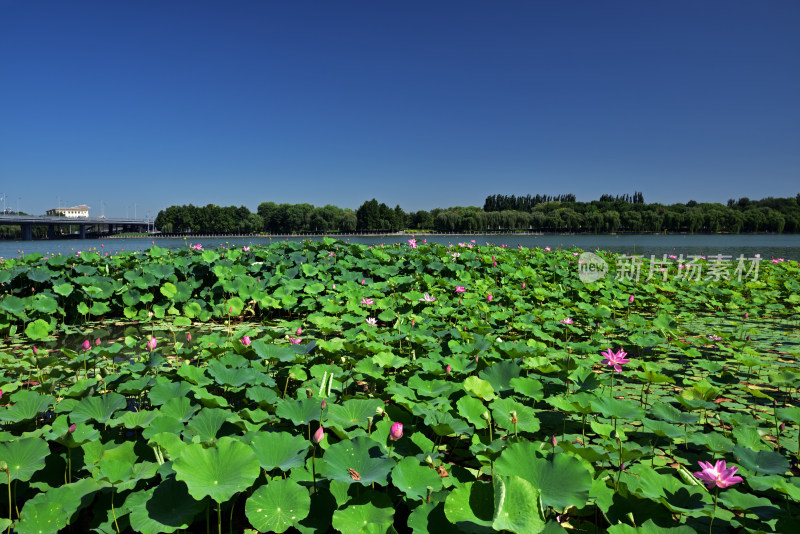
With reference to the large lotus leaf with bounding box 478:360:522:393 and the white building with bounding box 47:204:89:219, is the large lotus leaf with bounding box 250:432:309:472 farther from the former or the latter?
the white building with bounding box 47:204:89:219

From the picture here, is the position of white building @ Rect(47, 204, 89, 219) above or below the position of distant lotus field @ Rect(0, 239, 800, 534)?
above

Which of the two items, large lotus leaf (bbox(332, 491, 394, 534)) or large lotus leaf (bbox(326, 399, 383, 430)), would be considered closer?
large lotus leaf (bbox(332, 491, 394, 534))

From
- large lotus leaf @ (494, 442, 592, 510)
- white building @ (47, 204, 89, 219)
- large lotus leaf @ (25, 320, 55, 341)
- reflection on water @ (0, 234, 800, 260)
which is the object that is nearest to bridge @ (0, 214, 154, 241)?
reflection on water @ (0, 234, 800, 260)

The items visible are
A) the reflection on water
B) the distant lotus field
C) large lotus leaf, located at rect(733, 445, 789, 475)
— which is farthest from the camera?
the reflection on water

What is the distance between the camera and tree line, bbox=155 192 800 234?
214 feet

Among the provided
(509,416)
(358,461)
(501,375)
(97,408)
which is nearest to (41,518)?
(97,408)

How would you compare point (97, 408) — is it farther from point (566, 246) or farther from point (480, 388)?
point (566, 246)

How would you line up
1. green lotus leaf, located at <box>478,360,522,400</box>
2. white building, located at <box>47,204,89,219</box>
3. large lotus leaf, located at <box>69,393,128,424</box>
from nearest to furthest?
large lotus leaf, located at <box>69,393,128,424</box> < green lotus leaf, located at <box>478,360,522,400</box> < white building, located at <box>47,204,89,219</box>

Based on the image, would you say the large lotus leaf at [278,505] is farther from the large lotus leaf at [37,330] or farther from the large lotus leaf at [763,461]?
the large lotus leaf at [37,330]

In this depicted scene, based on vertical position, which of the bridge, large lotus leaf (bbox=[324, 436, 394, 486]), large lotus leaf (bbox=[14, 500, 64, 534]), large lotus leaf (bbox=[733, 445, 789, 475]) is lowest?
large lotus leaf (bbox=[733, 445, 789, 475])

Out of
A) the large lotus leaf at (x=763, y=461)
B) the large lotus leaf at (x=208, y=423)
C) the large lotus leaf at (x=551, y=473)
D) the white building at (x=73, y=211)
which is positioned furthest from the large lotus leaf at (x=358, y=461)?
the white building at (x=73, y=211)

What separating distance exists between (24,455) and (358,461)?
3.56 ft

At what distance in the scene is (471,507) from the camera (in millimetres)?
1085

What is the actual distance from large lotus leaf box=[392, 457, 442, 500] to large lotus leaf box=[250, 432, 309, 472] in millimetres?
315
